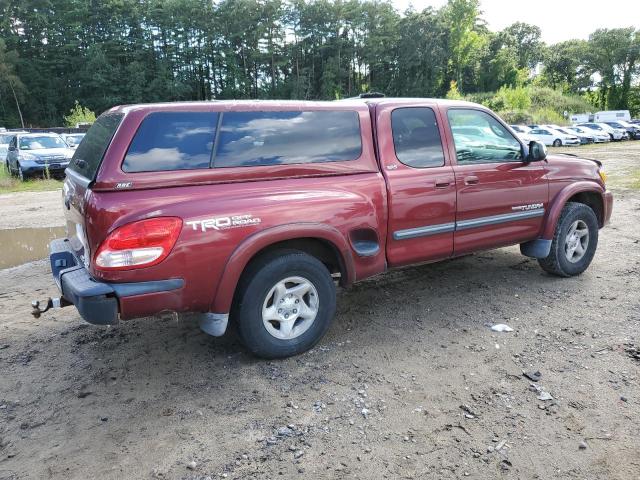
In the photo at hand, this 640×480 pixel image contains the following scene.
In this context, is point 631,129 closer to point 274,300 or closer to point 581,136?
point 581,136

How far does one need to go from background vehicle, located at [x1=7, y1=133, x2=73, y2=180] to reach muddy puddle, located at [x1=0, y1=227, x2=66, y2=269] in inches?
306

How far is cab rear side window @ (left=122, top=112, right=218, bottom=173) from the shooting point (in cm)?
314

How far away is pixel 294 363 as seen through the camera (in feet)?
12.0

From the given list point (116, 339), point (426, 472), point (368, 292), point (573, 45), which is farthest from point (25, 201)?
point (573, 45)

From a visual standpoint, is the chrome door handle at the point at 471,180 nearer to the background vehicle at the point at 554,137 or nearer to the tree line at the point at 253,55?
the background vehicle at the point at 554,137

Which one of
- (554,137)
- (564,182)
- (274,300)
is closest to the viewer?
(274,300)

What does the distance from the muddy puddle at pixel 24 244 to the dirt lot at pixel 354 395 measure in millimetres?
2421

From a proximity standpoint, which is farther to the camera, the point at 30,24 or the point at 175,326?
the point at 30,24

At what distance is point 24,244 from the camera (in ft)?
26.2

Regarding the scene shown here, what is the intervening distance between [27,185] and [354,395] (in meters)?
15.0

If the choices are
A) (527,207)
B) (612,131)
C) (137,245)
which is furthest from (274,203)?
(612,131)

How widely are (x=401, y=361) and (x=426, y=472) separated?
118 cm

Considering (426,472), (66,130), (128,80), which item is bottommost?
(426,472)

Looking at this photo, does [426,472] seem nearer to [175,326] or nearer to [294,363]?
[294,363]
